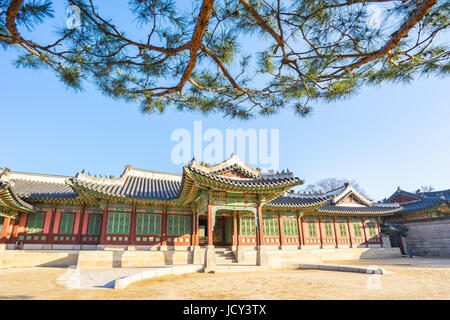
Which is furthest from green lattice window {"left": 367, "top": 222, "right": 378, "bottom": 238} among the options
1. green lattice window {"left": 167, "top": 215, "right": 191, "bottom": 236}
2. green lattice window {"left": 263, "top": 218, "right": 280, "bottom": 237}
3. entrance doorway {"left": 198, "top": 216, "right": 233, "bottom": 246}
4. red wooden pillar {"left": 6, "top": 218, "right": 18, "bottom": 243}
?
red wooden pillar {"left": 6, "top": 218, "right": 18, "bottom": 243}

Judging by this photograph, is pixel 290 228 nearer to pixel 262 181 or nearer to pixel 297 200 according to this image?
pixel 297 200

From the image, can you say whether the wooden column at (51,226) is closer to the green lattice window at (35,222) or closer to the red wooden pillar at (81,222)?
the green lattice window at (35,222)

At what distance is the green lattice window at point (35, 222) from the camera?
44.2 feet

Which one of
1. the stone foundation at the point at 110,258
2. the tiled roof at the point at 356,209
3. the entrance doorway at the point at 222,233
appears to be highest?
the tiled roof at the point at 356,209

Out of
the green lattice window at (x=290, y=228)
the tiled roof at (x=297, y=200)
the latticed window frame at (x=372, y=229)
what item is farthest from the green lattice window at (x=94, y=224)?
the latticed window frame at (x=372, y=229)

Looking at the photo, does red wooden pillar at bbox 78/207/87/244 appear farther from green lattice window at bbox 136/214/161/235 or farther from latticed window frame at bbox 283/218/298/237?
latticed window frame at bbox 283/218/298/237

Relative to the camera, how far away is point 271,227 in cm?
1608

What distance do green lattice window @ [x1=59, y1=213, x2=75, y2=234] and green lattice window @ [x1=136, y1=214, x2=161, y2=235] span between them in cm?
405

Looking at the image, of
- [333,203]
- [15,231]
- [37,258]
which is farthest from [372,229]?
[15,231]

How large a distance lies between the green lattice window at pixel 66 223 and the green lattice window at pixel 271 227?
1206 centimetres

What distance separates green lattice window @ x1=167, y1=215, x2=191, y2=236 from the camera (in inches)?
548
